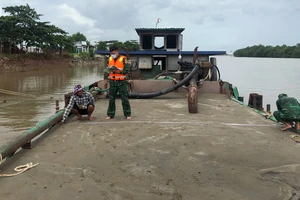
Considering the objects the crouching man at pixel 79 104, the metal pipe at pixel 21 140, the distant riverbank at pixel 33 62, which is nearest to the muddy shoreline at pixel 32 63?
the distant riverbank at pixel 33 62

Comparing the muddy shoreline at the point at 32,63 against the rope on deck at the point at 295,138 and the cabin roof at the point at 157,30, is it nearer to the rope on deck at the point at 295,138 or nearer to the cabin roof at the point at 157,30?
the cabin roof at the point at 157,30

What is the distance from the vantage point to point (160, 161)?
3.82 meters

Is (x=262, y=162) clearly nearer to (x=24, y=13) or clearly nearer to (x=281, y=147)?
Answer: (x=281, y=147)

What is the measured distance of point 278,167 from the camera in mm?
3674

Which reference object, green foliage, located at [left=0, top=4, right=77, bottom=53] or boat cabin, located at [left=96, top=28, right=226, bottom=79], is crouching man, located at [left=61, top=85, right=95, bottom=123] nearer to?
boat cabin, located at [left=96, top=28, right=226, bottom=79]

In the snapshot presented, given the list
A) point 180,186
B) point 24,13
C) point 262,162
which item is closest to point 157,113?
point 262,162

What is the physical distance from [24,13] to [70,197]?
4113cm

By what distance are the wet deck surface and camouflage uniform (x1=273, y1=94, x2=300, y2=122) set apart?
294mm

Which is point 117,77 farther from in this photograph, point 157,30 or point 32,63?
point 32,63

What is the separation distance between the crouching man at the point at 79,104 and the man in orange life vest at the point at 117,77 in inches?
17.9

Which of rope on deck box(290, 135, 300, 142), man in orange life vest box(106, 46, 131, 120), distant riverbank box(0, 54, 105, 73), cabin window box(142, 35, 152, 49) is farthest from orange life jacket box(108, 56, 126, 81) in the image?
distant riverbank box(0, 54, 105, 73)

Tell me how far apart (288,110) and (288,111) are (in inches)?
0.7

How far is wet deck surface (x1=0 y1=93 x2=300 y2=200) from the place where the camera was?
9.82 ft

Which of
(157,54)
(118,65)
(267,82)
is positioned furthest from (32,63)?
(118,65)
